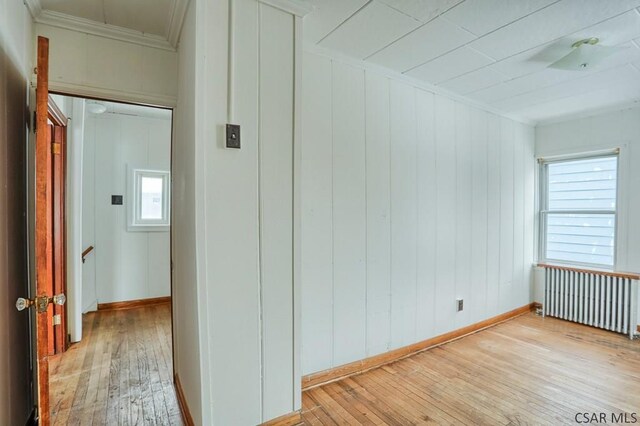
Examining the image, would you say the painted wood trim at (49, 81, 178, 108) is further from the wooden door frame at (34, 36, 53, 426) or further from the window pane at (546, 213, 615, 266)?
the window pane at (546, 213, 615, 266)

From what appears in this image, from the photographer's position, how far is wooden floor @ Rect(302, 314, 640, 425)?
213 cm

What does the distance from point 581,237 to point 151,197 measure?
575cm

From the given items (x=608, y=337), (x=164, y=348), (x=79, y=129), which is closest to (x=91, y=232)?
(x=79, y=129)

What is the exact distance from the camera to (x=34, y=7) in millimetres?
1868

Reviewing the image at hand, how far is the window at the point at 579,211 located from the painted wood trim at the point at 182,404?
4598 millimetres

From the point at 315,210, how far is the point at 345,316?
2.96 feet

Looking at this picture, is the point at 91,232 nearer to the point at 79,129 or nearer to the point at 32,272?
the point at 79,129

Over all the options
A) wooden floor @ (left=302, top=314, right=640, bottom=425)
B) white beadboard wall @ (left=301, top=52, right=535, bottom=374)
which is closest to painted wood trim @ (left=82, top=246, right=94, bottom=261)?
white beadboard wall @ (left=301, top=52, right=535, bottom=374)

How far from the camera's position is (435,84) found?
310 centimetres

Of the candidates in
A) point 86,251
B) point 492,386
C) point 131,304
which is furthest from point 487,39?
point 131,304

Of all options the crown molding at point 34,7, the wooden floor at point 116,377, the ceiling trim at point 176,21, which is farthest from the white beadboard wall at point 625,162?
the crown molding at point 34,7

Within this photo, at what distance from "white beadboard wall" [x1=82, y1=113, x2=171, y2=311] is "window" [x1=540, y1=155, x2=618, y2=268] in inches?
210

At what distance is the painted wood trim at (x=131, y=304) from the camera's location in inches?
167

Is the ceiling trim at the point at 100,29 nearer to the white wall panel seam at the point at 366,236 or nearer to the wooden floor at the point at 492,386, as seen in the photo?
the white wall panel seam at the point at 366,236
